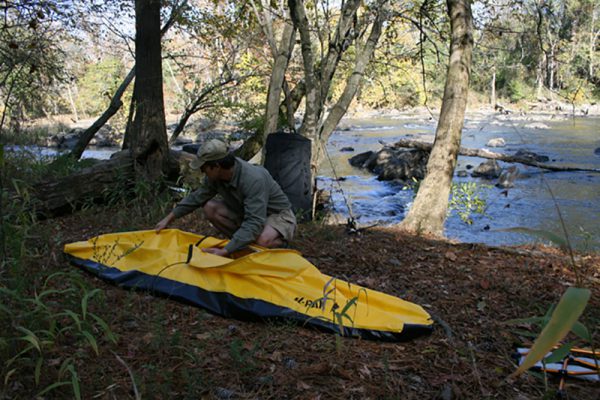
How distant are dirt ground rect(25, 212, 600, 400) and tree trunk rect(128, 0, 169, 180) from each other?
235 centimetres

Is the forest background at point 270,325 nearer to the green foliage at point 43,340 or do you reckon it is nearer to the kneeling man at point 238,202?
the green foliage at point 43,340

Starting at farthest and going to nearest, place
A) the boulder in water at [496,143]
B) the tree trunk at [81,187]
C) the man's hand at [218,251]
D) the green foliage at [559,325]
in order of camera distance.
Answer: the boulder in water at [496,143]
the tree trunk at [81,187]
the man's hand at [218,251]
the green foliage at [559,325]

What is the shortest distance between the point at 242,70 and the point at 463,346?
25.9 ft

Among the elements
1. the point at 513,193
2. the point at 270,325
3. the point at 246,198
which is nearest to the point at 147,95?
the point at 246,198

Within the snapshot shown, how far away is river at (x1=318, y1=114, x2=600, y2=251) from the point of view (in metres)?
8.30

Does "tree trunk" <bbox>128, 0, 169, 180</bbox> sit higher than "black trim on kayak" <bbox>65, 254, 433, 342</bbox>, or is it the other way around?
"tree trunk" <bbox>128, 0, 169, 180</bbox>

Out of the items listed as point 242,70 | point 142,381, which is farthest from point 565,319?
point 242,70

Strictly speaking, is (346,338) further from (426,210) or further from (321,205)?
(321,205)

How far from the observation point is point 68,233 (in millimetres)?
4953

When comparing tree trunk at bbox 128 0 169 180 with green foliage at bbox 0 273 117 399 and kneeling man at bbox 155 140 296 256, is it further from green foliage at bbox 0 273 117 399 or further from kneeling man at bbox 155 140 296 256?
green foliage at bbox 0 273 117 399

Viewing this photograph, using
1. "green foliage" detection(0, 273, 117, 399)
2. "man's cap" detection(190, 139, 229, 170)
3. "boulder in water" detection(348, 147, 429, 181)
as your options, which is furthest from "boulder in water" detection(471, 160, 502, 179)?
"green foliage" detection(0, 273, 117, 399)

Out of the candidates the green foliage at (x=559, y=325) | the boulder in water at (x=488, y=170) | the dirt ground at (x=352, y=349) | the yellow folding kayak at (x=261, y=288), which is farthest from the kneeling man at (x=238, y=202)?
the boulder in water at (x=488, y=170)

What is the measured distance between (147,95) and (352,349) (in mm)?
4666

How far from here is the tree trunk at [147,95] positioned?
6.19 meters
